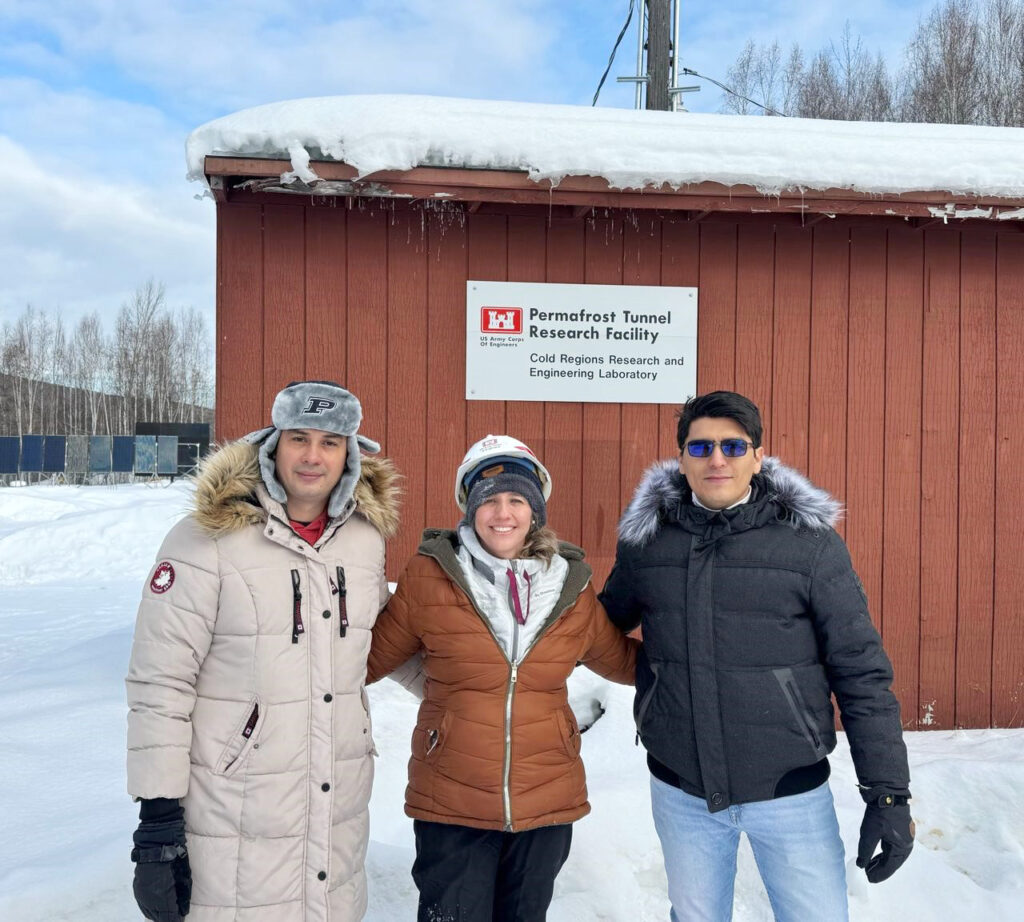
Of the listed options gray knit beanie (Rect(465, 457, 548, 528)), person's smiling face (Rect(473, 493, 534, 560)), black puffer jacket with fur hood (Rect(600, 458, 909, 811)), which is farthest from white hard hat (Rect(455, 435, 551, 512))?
black puffer jacket with fur hood (Rect(600, 458, 909, 811))

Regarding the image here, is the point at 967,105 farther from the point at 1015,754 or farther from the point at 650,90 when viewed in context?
the point at 1015,754

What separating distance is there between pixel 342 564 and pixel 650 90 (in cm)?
594

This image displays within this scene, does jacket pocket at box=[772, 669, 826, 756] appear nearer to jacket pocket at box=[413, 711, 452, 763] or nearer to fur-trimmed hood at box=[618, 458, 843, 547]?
fur-trimmed hood at box=[618, 458, 843, 547]

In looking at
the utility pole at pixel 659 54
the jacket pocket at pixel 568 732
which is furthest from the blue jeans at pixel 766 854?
the utility pole at pixel 659 54

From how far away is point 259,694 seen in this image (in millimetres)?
1809

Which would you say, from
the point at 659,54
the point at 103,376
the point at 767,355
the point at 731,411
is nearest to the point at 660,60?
the point at 659,54

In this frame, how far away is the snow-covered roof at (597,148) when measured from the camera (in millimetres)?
Answer: 3477

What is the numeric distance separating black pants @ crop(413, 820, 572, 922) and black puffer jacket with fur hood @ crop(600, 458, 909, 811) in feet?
1.26

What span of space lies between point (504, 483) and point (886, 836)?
3.93 feet

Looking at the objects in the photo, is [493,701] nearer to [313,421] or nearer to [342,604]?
[342,604]

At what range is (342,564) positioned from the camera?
6.39 feet

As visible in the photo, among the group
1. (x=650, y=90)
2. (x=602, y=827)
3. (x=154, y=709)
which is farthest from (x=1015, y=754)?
(x=650, y=90)

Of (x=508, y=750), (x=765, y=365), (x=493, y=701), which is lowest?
(x=508, y=750)

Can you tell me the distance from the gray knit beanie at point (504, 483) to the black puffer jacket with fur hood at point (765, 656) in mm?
376
